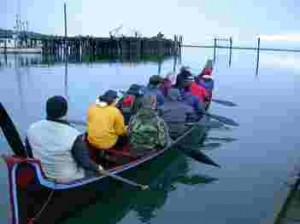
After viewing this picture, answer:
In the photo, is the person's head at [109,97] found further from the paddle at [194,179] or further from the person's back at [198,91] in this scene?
the person's back at [198,91]

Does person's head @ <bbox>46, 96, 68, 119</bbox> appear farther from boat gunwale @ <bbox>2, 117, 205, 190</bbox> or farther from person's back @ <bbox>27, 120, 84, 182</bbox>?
boat gunwale @ <bbox>2, 117, 205, 190</bbox>

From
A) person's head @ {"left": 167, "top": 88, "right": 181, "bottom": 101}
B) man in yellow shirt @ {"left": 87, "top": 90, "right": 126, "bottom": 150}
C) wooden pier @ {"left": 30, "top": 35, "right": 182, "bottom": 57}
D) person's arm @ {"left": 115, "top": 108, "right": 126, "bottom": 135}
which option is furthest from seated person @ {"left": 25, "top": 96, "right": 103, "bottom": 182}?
wooden pier @ {"left": 30, "top": 35, "right": 182, "bottom": 57}

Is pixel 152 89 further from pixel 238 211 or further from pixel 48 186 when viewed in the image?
pixel 48 186

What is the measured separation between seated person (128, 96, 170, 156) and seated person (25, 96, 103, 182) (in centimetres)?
277

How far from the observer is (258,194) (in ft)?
36.1

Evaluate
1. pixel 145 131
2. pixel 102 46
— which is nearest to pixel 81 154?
pixel 145 131

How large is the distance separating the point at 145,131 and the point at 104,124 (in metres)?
0.92

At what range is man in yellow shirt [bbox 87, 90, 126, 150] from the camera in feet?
33.9

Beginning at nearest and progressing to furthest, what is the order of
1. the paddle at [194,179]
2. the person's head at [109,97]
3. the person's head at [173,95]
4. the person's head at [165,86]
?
the person's head at [109,97]
the paddle at [194,179]
the person's head at [173,95]
the person's head at [165,86]

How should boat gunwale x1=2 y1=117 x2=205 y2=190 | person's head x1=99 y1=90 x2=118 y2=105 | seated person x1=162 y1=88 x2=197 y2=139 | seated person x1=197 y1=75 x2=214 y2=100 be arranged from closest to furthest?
boat gunwale x1=2 y1=117 x2=205 y2=190 < person's head x1=99 y1=90 x2=118 y2=105 < seated person x1=162 y1=88 x2=197 y2=139 < seated person x1=197 y1=75 x2=214 y2=100

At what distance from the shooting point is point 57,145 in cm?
758

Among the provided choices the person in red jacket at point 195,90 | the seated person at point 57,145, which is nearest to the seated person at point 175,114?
the person in red jacket at point 195,90

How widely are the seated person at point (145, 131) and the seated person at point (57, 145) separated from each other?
9.07ft

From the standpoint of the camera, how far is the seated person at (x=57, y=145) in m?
7.27
